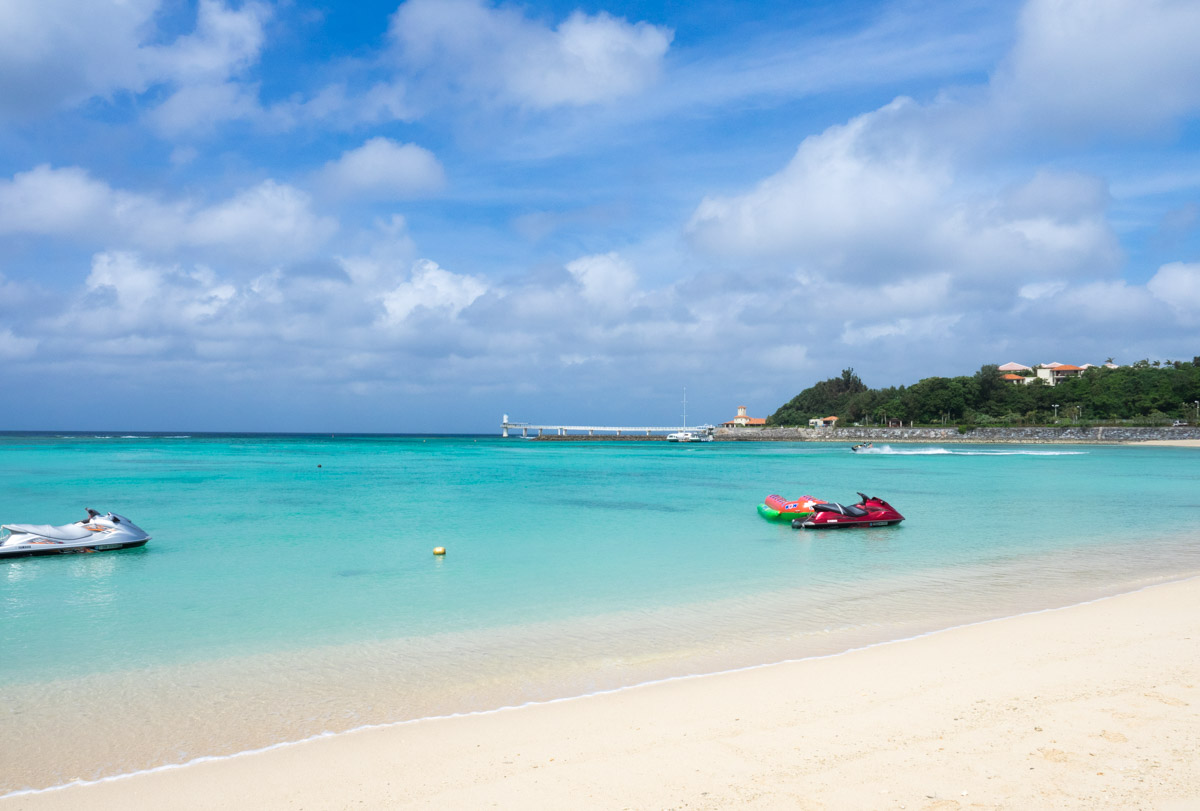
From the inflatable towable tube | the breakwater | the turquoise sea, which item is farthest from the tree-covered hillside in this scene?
the inflatable towable tube

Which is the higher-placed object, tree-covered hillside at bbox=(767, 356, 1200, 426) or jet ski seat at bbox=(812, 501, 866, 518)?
tree-covered hillside at bbox=(767, 356, 1200, 426)

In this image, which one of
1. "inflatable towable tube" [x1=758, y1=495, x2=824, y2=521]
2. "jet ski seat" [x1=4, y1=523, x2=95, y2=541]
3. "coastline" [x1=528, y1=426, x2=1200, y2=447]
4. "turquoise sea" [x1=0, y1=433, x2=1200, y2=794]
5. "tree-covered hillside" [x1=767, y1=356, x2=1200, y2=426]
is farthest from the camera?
"tree-covered hillside" [x1=767, y1=356, x2=1200, y2=426]

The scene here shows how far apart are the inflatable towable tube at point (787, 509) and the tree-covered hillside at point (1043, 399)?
106 m

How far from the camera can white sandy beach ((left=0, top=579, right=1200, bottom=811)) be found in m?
4.18

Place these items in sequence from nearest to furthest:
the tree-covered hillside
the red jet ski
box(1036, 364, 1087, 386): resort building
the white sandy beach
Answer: the white sandy beach
the red jet ski
the tree-covered hillside
box(1036, 364, 1087, 386): resort building

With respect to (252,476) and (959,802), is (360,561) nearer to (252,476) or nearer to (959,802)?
(959,802)

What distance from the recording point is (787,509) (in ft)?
62.3

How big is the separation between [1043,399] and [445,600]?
12989 cm

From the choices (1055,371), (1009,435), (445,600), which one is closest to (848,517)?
(445,600)

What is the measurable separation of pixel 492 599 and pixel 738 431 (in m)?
138

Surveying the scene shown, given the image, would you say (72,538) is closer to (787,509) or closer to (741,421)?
(787,509)

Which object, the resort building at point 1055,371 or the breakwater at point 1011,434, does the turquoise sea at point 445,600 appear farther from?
the resort building at point 1055,371

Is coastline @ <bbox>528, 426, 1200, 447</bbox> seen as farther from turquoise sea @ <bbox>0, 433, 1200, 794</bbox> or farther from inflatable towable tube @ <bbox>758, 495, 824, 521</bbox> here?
inflatable towable tube @ <bbox>758, 495, 824, 521</bbox>

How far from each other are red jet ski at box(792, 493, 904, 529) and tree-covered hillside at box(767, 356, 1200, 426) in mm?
105631
